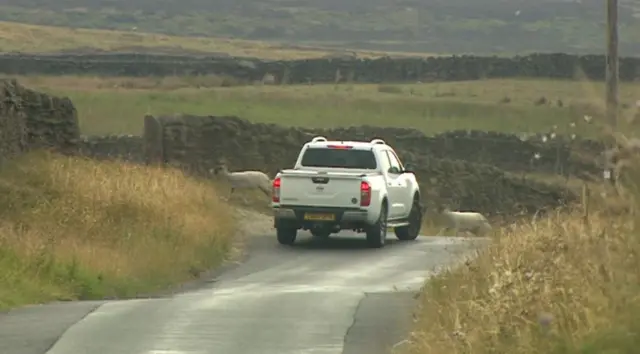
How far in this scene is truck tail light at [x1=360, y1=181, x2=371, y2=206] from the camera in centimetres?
2526

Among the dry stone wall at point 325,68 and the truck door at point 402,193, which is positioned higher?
the truck door at point 402,193

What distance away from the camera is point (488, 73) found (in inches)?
2456

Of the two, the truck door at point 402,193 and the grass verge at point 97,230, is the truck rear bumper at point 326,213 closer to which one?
the grass verge at point 97,230

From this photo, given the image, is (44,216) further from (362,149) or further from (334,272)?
(362,149)

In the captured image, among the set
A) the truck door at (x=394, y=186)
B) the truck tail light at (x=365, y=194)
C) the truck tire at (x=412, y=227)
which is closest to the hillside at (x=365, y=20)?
the truck tire at (x=412, y=227)

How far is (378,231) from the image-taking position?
26.1 meters

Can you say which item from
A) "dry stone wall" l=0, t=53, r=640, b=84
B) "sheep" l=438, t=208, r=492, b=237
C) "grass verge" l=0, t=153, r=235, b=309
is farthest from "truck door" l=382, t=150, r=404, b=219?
"dry stone wall" l=0, t=53, r=640, b=84

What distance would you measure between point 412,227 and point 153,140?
8605mm

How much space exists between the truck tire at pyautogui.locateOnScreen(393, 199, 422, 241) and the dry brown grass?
57.2 meters

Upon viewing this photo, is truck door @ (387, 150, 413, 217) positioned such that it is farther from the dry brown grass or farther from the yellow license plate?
the dry brown grass

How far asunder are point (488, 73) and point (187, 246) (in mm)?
41669

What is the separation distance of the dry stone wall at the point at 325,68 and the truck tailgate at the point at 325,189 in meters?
35.2

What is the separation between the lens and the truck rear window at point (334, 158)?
27000mm

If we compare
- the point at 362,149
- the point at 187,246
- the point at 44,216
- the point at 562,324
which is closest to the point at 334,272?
the point at 187,246
